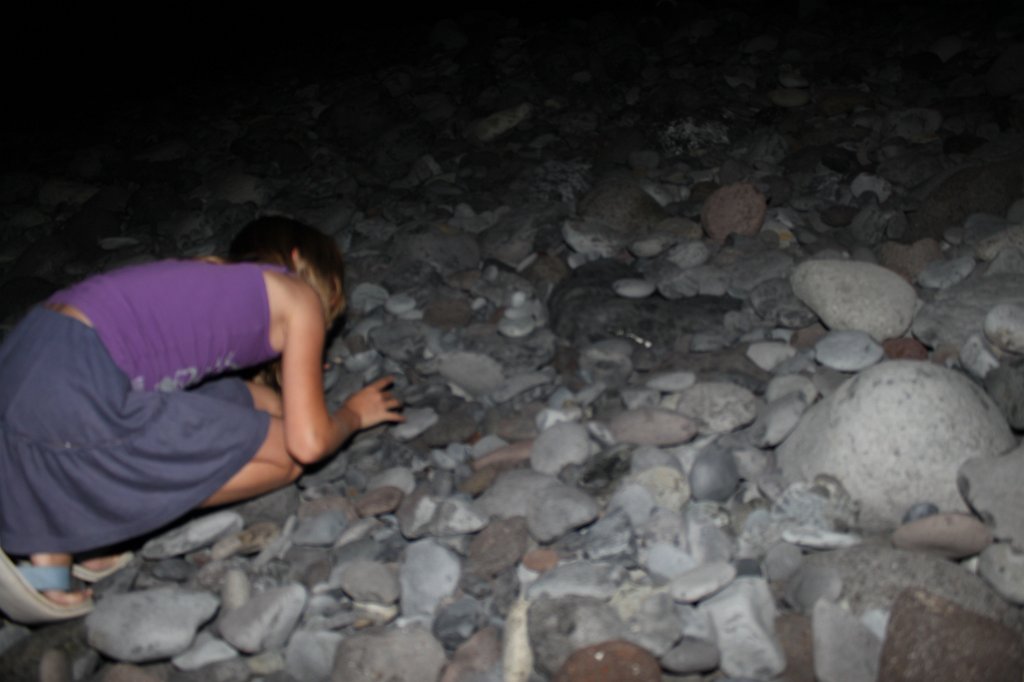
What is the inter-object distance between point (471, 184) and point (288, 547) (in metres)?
2.28

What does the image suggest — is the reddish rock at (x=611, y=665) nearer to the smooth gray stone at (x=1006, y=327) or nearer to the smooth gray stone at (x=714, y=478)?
the smooth gray stone at (x=714, y=478)

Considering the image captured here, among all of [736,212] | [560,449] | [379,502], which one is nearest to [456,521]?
[379,502]

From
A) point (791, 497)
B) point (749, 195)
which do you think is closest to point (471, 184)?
point (749, 195)

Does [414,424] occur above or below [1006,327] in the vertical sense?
below

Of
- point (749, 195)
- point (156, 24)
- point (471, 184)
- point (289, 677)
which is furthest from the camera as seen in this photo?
point (156, 24)

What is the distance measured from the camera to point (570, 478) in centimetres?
238

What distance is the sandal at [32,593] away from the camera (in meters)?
2.01

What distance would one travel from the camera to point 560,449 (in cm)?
244

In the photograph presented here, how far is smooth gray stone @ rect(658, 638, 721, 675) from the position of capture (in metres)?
1.80

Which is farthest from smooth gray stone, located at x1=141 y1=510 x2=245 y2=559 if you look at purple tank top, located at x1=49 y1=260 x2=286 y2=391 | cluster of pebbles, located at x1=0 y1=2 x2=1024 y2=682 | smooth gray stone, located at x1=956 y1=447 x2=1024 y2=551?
smooth gray stone, located at x1=956 y1=447 x2=1024 y2=551

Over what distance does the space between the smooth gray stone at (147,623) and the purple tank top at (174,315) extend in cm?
53

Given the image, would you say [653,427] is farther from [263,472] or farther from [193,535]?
[193,535]

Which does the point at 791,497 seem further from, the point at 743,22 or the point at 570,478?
the point at 743,22

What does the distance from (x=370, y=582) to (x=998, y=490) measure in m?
1.48
